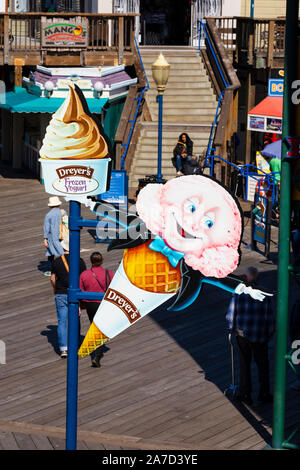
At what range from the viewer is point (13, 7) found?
33.2m

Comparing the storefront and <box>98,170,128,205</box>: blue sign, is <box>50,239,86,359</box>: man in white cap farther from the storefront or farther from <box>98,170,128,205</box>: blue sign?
the storefront

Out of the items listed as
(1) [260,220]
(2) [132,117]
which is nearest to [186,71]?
(2) [132,117]

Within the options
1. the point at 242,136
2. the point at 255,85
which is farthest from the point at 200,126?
the point at 242,136

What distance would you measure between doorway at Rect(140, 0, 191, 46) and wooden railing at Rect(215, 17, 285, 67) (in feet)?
17.1

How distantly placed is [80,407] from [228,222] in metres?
5.21

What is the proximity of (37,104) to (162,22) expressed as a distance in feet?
36.1

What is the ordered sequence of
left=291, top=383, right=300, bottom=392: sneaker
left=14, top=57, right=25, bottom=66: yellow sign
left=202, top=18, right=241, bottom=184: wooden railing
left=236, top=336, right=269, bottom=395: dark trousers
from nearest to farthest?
left=236, top=336, right=269, bottom=395: dark trousers, left=291, top=383, right=300, bottom=392: sneaker, left=202, top=18, right=241, bottom=184: wooden railing, left=14, top=57, right=25, bottom=66: yellow sign

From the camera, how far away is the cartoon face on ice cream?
7.82 metres

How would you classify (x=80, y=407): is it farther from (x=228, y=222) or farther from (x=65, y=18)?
(x=65, y=18)

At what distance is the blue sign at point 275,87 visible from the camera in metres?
24.7

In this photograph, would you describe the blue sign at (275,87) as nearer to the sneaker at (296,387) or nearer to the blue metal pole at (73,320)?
the sneaker at (296,387)

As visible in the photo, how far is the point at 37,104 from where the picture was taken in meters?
26.7

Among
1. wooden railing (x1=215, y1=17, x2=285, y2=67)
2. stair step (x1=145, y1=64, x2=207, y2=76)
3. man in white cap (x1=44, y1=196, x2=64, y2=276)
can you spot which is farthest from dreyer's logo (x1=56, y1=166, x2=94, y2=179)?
stair step (x1=145, y1=64, x2=207, y2=76)

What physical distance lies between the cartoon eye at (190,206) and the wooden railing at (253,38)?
21098 mm
